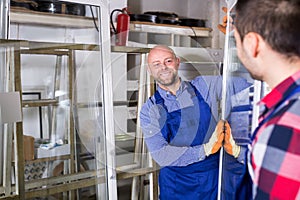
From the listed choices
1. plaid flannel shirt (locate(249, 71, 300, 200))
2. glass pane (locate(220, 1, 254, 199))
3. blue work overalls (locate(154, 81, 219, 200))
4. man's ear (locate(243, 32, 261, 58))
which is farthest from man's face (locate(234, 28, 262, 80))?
blue work overalls (locate(154, 81, 219, 200))

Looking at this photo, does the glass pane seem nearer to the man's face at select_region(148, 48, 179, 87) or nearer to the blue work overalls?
the blue work overalls

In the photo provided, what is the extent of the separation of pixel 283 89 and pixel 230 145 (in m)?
1.23

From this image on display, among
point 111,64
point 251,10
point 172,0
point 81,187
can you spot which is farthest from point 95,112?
point 251,10

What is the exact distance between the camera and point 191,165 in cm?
195

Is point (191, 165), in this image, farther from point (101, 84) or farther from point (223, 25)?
point (223, 25)

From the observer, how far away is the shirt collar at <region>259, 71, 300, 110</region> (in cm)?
77

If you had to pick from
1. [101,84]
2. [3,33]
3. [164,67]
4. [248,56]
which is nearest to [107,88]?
[101,84]

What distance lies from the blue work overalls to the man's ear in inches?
42.9

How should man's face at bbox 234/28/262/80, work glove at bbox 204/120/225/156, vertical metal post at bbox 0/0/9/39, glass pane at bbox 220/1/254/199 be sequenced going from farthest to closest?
work glove at bbox 204/120/225/156, glass pane at bbox 220/1/254/199, vertical metal post at bbox 0/0/9/39, man's face at bbox 234/28/262/80

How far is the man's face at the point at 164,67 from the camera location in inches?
76.5

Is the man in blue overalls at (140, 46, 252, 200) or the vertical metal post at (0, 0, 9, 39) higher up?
the vertical metal post at (0, 0, 9, 39)

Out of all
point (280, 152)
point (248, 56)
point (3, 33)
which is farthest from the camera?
point (3, 33)

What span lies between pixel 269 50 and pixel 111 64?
1277 mm

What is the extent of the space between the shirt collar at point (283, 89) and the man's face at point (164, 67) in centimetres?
116
